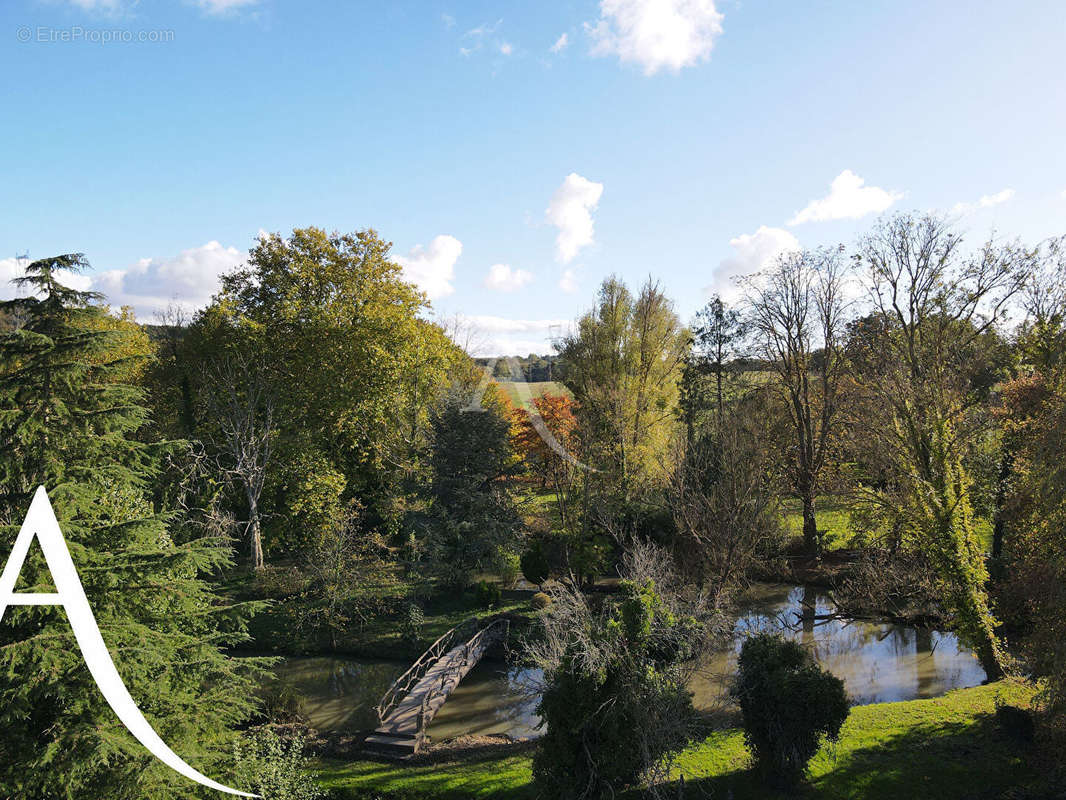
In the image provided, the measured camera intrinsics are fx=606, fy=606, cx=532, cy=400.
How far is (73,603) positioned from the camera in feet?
25.2

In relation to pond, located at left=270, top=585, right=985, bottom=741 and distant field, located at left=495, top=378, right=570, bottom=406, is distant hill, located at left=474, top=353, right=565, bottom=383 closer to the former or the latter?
distant field, located at left=495, top=378, right=570, bottom=406

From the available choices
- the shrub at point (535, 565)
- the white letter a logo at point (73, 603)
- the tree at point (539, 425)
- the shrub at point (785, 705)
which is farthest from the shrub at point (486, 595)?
the white letter a logo at point (73, 603)

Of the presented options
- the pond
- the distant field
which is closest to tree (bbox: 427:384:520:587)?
the pond

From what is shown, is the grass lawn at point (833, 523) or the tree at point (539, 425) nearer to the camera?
the grass lawn at point (833, 523)

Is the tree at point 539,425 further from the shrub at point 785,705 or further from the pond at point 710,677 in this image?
the shrub at point 785,705

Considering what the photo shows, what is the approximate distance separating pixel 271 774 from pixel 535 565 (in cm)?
1389

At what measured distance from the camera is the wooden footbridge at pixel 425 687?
1419cm

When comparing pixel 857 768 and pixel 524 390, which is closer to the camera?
pixel 857 768

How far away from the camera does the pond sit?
640 inches

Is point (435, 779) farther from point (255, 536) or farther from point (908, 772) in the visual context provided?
point (255, 536)

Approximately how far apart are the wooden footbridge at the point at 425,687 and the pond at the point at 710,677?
0.65m

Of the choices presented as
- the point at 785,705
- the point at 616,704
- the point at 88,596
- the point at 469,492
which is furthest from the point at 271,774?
the point at 469,492

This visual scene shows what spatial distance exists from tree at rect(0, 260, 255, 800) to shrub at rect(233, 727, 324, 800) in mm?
453

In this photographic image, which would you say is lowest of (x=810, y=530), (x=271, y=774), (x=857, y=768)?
(x=857, y=768)
